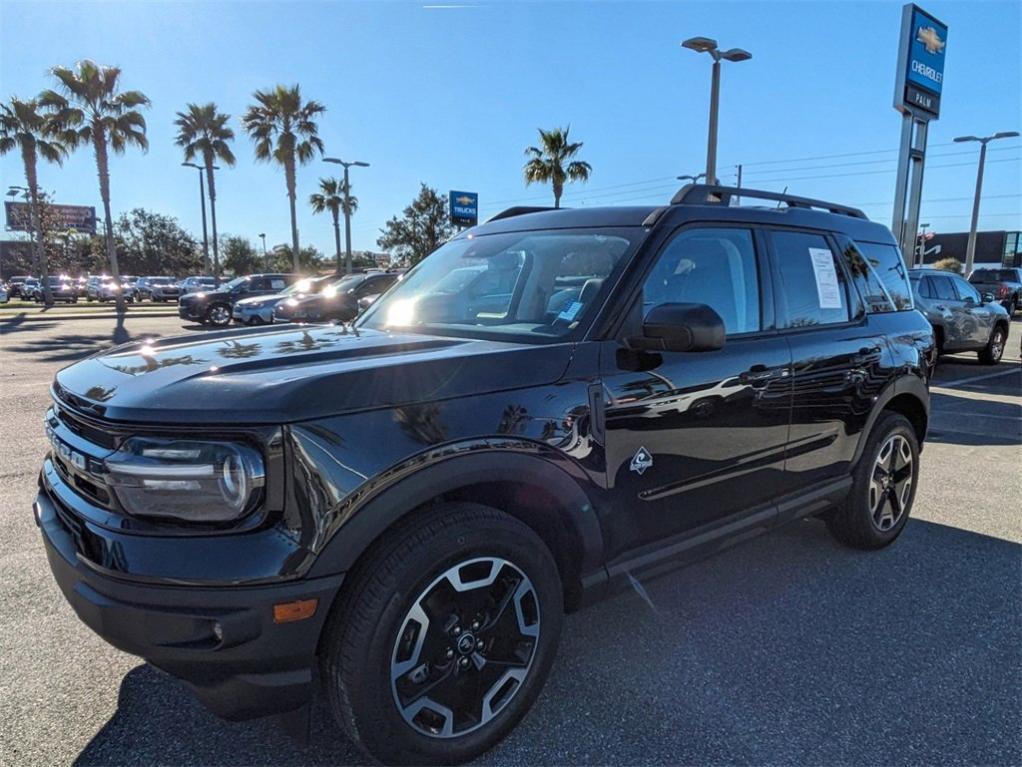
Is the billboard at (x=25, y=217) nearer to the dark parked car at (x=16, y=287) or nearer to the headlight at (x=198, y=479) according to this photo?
the dark parked car at (x=16, y=287)

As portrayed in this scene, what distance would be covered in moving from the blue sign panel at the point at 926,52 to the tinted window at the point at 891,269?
1129 cm

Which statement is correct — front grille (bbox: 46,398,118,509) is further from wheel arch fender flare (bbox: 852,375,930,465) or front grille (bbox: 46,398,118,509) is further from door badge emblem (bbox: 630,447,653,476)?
wheel arch fender flare (bbox: 852,375,930,465)

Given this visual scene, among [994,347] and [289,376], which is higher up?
[289,376]

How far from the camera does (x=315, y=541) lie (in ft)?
5.97

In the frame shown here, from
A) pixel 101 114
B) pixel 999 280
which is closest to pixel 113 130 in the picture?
pixel 101 114

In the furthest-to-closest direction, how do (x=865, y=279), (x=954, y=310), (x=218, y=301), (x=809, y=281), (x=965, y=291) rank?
(x=218, y=301) < (x=965, y=291) < (x=954, y=310) < (x=865, y=279) < (x=809, y=281)

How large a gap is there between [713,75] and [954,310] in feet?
21.5

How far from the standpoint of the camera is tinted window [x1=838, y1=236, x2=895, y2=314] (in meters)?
3.82

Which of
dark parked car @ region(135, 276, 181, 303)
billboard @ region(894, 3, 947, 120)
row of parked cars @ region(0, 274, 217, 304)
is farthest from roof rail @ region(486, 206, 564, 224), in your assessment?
dark parked car @ region(135, 276, 181, 303)

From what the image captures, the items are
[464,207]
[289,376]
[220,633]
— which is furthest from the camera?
[464,207]

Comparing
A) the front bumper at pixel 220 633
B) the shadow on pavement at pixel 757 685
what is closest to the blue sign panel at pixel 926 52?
the shadow on pavement at pixel 757 685

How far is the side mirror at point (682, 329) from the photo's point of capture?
7.79 ft

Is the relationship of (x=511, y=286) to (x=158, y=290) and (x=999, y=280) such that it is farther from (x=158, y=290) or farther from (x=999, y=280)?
(x=158, y=290)

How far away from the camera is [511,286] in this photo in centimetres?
315
